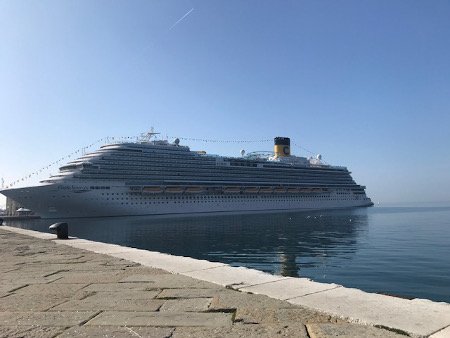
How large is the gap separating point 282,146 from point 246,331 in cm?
8438

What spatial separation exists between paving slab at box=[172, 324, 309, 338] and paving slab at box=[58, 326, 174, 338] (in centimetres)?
10

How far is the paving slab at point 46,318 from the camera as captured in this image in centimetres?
316

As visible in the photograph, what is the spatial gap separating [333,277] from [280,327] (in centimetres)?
973

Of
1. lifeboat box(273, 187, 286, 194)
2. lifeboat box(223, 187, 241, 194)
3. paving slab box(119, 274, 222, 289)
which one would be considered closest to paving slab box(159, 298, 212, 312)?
paving slab box(119, 274, 222, 289)

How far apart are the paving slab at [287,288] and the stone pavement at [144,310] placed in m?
0.17

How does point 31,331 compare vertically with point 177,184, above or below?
below

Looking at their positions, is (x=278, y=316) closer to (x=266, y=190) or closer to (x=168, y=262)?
(x=168, y=262)

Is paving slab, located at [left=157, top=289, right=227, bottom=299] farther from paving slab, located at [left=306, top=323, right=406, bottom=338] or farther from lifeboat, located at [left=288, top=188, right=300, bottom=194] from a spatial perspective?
lifeboat, located at [left=288, top=188, right=300, bottom=194]

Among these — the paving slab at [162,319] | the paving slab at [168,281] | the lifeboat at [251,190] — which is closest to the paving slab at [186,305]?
the paving slab at [162,319]

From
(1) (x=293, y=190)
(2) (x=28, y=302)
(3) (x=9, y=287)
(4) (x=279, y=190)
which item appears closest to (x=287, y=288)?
(2) (x=28, y=302)

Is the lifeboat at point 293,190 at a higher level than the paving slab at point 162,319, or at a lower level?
higher

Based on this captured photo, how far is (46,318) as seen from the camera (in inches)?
131

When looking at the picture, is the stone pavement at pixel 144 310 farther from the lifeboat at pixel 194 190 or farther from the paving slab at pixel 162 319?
the lifeboat at pixel 194 190

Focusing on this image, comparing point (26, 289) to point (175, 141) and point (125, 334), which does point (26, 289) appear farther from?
point (175, 141)
